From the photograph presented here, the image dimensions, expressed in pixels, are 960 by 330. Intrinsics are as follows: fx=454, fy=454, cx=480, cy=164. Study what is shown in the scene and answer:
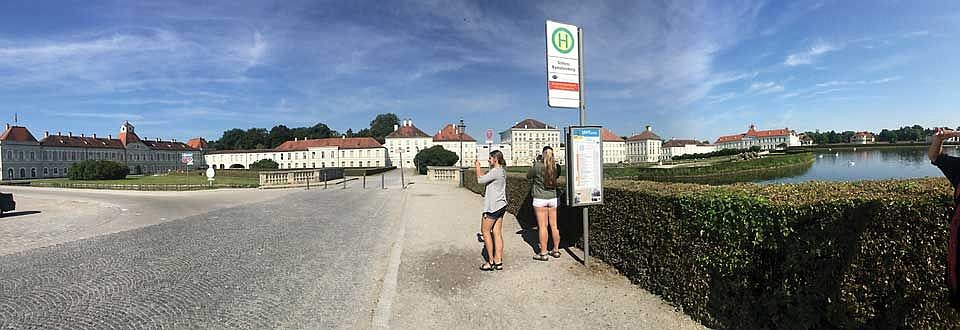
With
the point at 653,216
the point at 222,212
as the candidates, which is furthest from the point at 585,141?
the point at 222,212

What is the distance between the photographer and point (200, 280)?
569cm

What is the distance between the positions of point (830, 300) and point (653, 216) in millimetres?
1722

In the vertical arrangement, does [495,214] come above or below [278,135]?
below

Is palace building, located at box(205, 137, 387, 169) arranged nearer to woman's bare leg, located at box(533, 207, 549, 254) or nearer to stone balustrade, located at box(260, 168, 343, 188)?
stone balustrade, located at box(260, 168, 343, 188)

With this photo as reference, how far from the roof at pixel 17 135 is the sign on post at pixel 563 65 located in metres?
109

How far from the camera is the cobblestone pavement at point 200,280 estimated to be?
4340mm

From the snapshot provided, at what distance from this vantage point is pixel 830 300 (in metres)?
2.92

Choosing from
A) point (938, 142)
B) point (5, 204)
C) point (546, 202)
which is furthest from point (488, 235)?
point (5, 204)

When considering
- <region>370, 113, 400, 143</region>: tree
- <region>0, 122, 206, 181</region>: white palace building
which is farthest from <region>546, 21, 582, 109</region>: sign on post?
<region>370, 113, 400, 143</region>: tree

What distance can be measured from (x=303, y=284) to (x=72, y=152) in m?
117

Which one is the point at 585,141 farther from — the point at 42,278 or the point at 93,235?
the point at 93,235

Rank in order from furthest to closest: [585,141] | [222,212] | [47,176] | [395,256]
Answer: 1. [47,176]
2. [222,212]
3. [395,256]
4. [585,141]

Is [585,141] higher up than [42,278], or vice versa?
[585,141]

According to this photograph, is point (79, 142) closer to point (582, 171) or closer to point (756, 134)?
point (582, 171)
